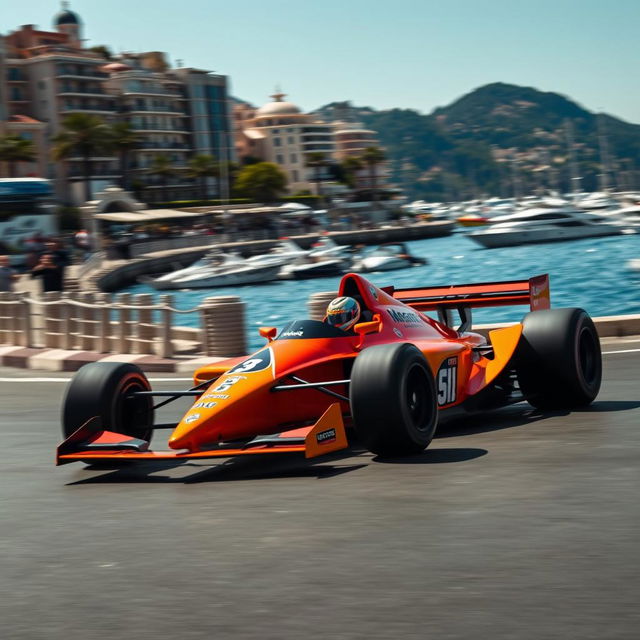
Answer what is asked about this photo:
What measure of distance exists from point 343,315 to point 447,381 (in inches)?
39.0

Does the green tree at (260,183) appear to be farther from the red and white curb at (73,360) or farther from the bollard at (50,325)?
the red and white curb at (73,360)

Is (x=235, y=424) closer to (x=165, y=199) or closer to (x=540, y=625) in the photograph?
(x=540, y=625)

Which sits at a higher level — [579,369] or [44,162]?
[44,162]

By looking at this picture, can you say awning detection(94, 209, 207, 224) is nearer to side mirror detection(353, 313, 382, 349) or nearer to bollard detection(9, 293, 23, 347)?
bollard detection(9, 293, 23, 347)

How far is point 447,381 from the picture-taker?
864 centimetres

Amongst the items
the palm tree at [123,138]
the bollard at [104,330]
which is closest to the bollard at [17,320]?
the bollard at [104,330]

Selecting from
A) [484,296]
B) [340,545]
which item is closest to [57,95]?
[484,296]

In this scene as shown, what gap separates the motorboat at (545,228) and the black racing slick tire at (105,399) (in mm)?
80396

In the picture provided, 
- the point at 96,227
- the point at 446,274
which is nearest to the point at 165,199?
the point at 96,227

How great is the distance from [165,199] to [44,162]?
61.5 feet

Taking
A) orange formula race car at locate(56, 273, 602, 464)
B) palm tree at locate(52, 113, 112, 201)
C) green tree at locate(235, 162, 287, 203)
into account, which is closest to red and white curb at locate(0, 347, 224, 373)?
orange formula race car at locate(56, 273, 602, 464)

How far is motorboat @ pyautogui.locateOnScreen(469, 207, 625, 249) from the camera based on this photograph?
8688 cm

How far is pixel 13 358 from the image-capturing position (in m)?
18.7

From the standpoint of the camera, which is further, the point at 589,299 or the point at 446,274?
the point at 446,274
